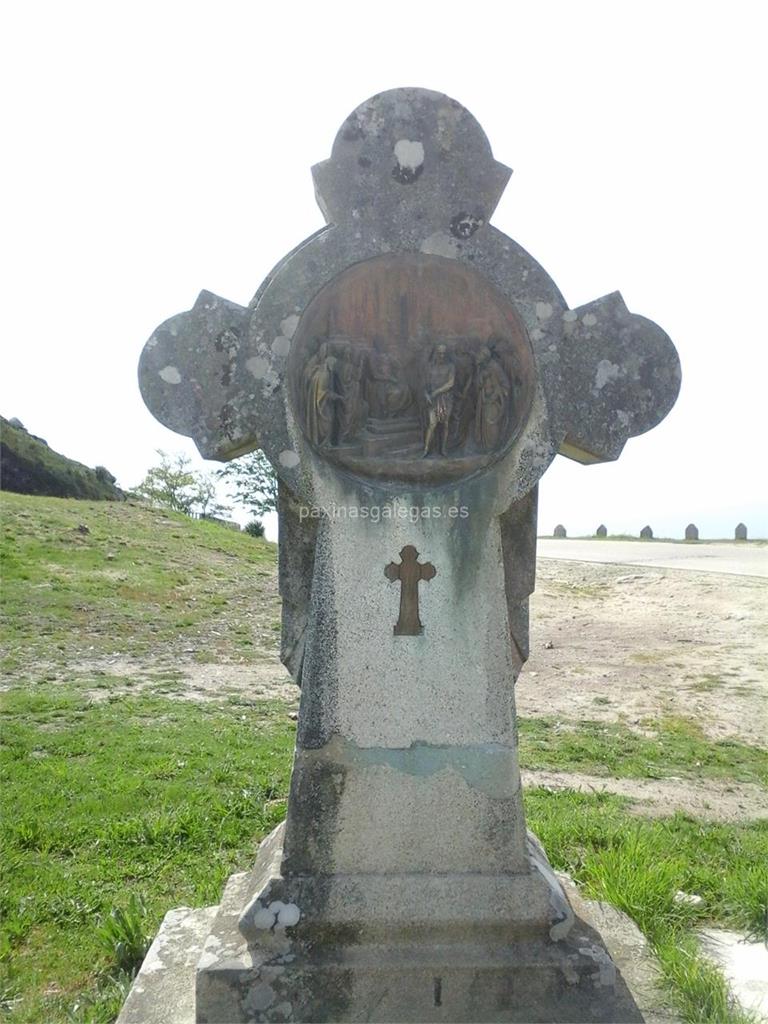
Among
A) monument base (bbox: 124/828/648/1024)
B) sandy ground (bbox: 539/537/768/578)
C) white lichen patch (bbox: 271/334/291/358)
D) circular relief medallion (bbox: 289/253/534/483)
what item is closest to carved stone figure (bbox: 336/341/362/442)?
circular relief medallion (bbox: 289/253/534/483)

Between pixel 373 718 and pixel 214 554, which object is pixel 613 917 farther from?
pixel 214 554

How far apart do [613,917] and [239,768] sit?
10.7 feet

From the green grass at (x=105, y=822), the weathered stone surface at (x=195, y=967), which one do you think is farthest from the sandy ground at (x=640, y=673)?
the weathered stone surface at (x=195, y=967)

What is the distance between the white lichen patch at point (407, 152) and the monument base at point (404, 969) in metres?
2.53

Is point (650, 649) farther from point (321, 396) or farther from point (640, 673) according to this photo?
point (321, 396)

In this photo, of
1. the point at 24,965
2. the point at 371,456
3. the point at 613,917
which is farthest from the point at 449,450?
the point at 24,965

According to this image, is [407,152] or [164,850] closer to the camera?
[407,152]

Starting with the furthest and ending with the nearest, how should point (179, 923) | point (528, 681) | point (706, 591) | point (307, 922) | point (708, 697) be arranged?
point (706, 591) → point (528, 681) → point (708, 697) → point (179, 923) → point (307, 922)

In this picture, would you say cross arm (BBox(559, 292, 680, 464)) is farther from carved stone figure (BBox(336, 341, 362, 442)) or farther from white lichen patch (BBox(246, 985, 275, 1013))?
white lichen patch (BBox(246, 985, 275, 1013))

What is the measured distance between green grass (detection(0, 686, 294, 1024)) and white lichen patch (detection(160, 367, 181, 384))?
238 centimetres

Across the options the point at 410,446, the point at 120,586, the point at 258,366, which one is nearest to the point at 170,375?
the point at 258,366

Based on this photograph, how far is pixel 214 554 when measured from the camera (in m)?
17.2

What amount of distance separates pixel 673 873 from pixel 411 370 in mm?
A: 2682

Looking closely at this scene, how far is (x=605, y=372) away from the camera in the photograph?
2.87 m
